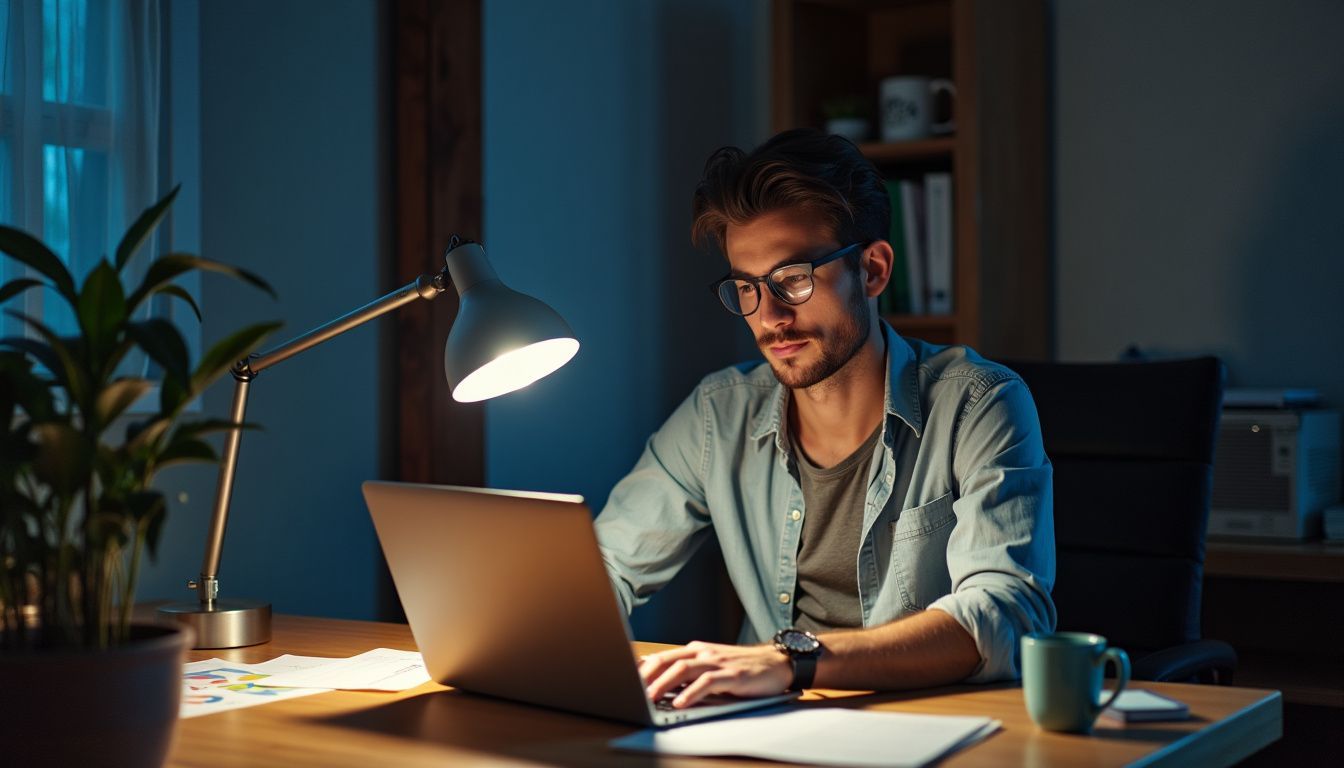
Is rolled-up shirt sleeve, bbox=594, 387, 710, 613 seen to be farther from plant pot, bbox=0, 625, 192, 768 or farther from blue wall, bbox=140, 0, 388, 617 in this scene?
plant pot, bbox=0, 625, 192, 768

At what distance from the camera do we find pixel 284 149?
2.29 m

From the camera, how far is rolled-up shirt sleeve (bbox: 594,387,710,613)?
6.40 ft

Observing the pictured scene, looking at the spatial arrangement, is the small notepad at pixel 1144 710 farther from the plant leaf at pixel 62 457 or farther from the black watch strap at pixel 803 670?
the plant leaf at pixel 62 457

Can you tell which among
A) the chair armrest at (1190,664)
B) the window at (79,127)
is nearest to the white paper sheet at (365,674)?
the window at (79,127)

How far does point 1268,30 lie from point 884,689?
2259 millimetres

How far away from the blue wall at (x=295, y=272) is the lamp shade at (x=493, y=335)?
0.77 metres

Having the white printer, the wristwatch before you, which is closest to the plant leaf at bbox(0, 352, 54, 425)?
the wristwatch

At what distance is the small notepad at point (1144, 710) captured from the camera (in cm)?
120

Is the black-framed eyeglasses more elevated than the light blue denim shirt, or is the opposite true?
the black-framed eyeglasses

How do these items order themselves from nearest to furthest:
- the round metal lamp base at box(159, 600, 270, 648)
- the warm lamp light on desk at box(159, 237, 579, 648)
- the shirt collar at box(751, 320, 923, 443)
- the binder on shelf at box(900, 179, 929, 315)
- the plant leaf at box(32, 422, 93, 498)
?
the plant leaf at box(32, 422, 93, 498) → the warm lamp light on desk at box(159, 237, 579, 648) → the round metal lamp base at box(159, 600, 270, 648) → the shirt collar at box(751, 320, 923, 443) → the binder on shelf at box(900, 179, 929, 315)

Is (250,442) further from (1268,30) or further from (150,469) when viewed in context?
(1268,30)

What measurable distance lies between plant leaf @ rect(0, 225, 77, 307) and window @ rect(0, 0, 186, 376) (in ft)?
3.03

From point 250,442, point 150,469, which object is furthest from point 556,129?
point 150,469

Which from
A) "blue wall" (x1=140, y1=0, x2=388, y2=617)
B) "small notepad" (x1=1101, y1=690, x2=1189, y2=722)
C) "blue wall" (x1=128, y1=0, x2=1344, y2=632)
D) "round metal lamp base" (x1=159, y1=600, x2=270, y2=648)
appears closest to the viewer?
"small notepad" (x1=1101, y1=690, x2=1189, y2=722)
